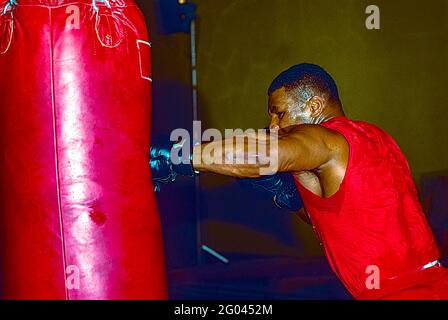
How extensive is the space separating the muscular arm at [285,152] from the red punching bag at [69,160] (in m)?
0.25

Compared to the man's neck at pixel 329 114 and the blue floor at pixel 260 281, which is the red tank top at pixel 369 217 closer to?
the man's neck at pixel 329 114

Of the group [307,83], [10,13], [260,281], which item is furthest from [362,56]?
[10,13]

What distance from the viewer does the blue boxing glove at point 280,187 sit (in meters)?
2.12

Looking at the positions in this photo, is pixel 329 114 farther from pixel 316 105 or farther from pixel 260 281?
pixel 260 281

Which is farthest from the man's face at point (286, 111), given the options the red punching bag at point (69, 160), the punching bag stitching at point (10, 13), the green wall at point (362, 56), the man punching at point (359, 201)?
the green wall at point (362, 56)

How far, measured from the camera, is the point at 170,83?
5590 mm

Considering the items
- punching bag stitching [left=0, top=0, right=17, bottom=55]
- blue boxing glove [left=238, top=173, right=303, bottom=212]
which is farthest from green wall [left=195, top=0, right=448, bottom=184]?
punching bag stitching [left=0, top=0, right=17, bottom=55]

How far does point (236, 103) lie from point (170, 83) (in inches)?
35.0

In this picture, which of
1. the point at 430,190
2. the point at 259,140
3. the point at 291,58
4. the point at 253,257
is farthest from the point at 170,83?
the point at 259,140

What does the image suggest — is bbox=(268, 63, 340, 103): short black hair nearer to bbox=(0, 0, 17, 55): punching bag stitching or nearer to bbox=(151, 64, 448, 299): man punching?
bbox=(151, 64, 448, 299): man punching

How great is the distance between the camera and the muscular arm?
5.39 ft

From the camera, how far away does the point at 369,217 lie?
1779 mm

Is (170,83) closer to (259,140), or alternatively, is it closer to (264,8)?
(264,8)

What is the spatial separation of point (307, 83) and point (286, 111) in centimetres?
13
